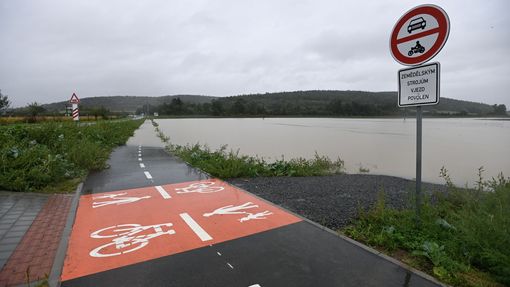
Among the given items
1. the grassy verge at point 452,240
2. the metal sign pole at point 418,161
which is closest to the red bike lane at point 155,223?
the grassy verge at point 452,240

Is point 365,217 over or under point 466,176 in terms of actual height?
over

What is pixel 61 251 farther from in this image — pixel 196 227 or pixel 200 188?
pixel 200 188

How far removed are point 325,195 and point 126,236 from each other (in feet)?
13.5

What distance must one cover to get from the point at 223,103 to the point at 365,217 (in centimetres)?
12832

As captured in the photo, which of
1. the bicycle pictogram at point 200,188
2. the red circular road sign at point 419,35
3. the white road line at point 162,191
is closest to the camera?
the red circular road sign at point 419,35

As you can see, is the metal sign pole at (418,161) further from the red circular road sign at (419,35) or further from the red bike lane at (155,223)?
the red bike lane at (155,223)

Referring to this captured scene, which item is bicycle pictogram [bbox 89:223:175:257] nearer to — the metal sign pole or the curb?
the curb

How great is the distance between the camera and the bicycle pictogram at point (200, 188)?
6703mm

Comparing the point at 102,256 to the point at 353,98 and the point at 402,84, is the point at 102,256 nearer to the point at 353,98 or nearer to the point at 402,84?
the point at 402,84

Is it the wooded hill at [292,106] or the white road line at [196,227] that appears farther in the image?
the wooded hill at [292,106]

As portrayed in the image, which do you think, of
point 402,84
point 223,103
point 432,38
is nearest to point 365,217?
point 402,84

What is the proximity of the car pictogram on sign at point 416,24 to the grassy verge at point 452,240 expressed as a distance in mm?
2424

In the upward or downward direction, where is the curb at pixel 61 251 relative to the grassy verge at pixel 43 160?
downward

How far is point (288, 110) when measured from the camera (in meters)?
110
